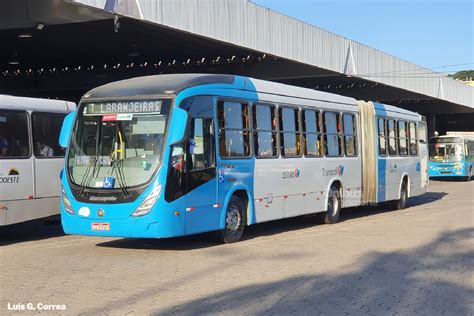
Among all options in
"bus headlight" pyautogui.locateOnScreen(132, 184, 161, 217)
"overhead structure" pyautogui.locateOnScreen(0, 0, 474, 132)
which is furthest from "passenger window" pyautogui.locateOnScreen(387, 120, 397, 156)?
"bus headlight" pyautogui.locateOnScreen(132, 184, 161, 217)

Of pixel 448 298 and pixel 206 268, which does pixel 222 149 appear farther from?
pixel 448 298

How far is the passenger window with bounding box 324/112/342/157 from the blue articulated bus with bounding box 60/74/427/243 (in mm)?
821

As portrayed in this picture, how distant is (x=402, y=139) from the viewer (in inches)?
793

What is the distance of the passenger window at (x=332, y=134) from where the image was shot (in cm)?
1544

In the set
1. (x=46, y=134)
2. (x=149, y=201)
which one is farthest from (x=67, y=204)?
(x=46, y=134)

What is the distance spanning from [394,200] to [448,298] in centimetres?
1250

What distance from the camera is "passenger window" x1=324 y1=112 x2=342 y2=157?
50.6ft

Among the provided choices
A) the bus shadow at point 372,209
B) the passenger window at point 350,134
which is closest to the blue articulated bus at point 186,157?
the passenger window at point 350,134

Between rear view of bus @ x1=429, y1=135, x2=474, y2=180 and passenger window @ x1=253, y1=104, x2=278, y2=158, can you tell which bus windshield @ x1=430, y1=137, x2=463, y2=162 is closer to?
rear view of bus @ x1=429, y1=135, x2=474, y2=180

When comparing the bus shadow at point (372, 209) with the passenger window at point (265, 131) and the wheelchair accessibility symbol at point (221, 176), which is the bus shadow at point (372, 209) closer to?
the passenger window at point (265, 131)

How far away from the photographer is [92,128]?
35.7ft

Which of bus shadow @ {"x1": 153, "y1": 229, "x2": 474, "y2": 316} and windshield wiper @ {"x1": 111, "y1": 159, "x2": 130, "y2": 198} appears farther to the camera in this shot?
windshield wiper @ {"x1": 111, "y1": 159, "x2": 130, "y2": 198}

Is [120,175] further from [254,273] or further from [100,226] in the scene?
[254,273]

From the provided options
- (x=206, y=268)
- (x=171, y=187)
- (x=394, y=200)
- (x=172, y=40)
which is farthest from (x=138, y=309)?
(x=172, y=40)
